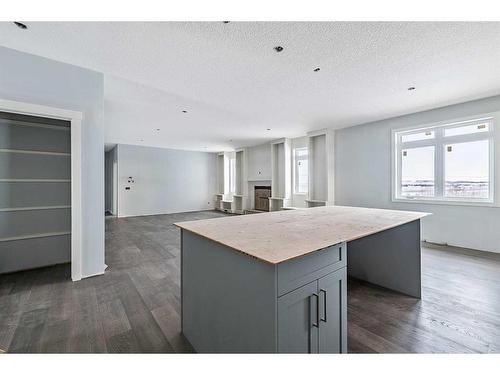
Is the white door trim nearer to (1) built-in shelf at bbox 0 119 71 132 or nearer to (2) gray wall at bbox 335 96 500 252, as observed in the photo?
(1) built-in shelf at bbox 0 119 71 132

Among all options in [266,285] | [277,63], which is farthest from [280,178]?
[266,285]

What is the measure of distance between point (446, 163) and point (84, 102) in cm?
589

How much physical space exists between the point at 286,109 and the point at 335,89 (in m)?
1.12

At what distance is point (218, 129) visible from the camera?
5.89 meters

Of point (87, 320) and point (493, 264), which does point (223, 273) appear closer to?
point (87, 320)

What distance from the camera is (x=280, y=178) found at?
7746mm

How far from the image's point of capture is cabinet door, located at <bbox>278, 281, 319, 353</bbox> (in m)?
1.05

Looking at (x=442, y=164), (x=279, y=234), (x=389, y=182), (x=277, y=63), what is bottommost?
(x=279, y=234)

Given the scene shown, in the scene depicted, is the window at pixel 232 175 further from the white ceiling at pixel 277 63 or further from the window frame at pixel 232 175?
the white ceiling at pixel 277 63

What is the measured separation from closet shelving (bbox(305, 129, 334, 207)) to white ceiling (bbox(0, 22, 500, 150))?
148cm

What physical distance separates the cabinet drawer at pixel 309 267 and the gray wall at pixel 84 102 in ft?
8.99

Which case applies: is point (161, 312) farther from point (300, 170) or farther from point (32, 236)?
point (300, 170)

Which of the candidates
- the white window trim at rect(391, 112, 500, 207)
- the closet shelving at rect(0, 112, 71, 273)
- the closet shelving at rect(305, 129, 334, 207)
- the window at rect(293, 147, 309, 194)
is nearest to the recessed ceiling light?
the closet shelving at rect(0, 112, 71, 273)
